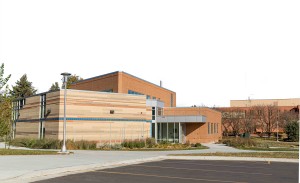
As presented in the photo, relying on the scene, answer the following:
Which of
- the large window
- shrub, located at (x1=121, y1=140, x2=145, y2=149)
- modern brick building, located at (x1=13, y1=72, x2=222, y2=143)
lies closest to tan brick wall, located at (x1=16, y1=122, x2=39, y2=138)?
modern brick building, located at (x1=13, y1=72, x2=222, y2=143)

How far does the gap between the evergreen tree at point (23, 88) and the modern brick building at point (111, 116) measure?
120 feet

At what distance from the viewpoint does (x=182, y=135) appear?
42344mm

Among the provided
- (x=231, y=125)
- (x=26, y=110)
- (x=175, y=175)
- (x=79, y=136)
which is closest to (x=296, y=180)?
(x=175, y=175)

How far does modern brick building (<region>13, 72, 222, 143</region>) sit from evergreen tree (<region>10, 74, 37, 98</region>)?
120 ft

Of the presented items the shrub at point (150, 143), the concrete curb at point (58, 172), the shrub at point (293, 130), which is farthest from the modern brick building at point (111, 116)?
the concrete curb at point (58, 172)

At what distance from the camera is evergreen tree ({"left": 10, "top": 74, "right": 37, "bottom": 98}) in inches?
3110

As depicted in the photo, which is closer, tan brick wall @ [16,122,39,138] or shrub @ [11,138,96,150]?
shrub @ [11,138,96,150]

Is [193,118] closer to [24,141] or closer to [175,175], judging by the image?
[24,141]

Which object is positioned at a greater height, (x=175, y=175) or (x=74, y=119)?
(x=74, y=119)

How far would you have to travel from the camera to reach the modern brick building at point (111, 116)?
32281mm

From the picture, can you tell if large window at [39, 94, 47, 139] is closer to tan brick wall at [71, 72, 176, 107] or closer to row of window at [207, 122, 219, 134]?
tan brick wall at [71, 72, 176, 107]

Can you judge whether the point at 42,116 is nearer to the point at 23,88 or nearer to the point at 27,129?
the point at 27,129

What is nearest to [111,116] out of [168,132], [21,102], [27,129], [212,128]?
[168,132]

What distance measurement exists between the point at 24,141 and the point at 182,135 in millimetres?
19961
